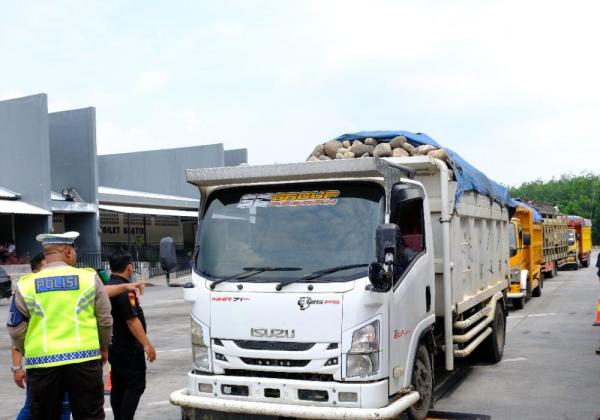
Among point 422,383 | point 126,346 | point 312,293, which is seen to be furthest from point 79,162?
point 312,293

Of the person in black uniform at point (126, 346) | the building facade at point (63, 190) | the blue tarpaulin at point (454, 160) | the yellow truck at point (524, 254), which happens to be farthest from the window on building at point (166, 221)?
the person in black uniform at point (126, 346)

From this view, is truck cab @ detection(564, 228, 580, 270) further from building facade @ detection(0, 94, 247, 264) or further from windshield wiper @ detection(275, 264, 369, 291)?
windshield wiper @ detection(275, 264, 369, 291)

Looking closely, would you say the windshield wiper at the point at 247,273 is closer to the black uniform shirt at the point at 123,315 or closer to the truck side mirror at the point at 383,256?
the black uniform shirt at the point at 123,315

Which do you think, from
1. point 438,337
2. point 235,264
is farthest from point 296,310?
point 438,337

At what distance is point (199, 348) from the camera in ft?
18.7

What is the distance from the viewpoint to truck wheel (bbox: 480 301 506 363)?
31.9 feet

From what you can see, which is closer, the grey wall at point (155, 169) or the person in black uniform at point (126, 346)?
the person in black uniform at point (126, 346)

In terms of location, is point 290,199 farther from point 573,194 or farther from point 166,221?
point 573,194

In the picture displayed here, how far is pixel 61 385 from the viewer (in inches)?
184

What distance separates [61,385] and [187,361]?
6.16 meters

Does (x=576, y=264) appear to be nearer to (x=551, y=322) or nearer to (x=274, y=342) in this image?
(x=551, y=322)

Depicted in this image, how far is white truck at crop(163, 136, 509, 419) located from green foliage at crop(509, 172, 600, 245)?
8627 centimetres

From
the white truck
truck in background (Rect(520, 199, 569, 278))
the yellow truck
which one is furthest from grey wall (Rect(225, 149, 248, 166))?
the white truck

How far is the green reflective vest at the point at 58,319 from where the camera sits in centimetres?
461
